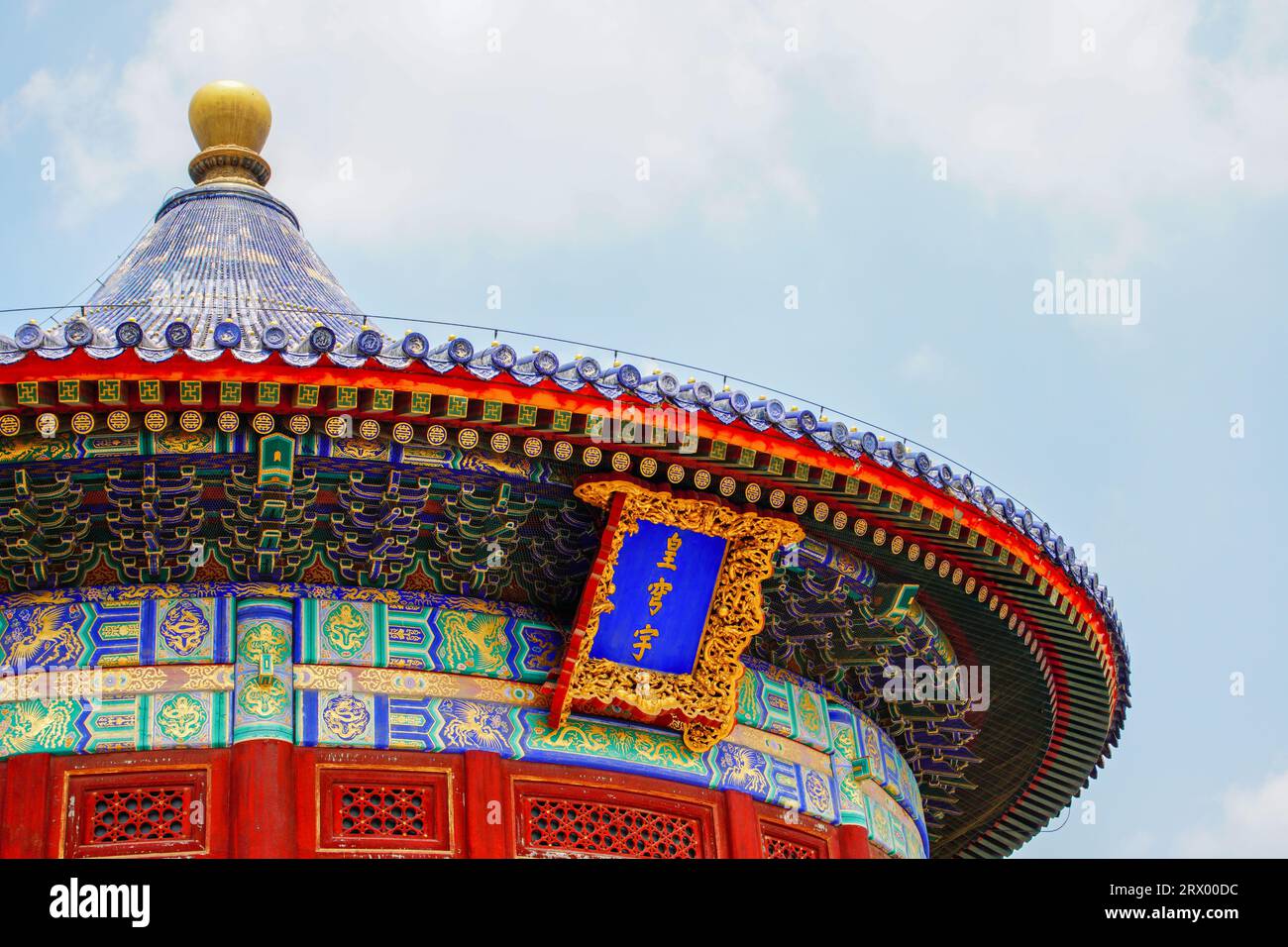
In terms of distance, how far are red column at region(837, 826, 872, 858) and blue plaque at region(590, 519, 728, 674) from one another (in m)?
1.59

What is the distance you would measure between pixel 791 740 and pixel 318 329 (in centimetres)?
433

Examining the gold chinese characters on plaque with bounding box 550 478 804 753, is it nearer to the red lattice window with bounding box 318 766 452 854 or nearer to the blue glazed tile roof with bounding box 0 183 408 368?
the red lattice window with bounding box 318 766 452 854

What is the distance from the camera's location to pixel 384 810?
10898 millimetres

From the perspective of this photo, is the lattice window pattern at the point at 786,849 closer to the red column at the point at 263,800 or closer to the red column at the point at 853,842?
the red column at the point at 853,842

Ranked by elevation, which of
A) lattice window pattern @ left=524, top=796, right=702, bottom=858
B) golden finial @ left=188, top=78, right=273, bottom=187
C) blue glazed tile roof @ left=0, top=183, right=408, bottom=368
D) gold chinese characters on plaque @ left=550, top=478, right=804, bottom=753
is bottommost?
lattice window pattern @ left=524, top=796, right=702, bottom=858

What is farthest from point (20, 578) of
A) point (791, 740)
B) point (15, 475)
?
point (791, 740)

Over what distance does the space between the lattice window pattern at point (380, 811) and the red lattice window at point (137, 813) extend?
77 centimetres

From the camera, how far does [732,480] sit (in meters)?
11.6

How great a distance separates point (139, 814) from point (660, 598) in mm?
3320

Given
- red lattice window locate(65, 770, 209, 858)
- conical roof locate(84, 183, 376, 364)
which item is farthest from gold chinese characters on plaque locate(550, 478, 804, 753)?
conical roof locate(84, 183, 376, 364)

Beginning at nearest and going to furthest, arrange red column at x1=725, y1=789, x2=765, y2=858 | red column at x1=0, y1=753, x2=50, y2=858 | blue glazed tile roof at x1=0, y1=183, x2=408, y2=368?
red column at x1=0, y1=753, x2=50, y2=858
red column at x1=725, y1=789, x2=765, y2=858
blue glazed tile roof at x1=0, y1=183, x2=408, y2=368

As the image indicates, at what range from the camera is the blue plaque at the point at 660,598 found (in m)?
11.7

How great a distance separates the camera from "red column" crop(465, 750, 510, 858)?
10891 millimetres
